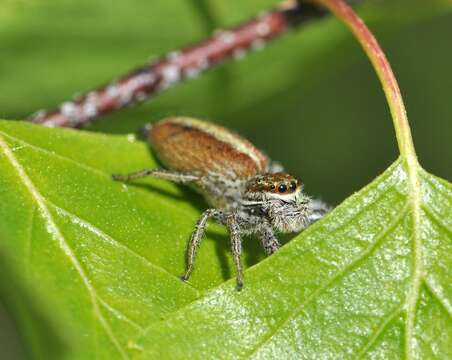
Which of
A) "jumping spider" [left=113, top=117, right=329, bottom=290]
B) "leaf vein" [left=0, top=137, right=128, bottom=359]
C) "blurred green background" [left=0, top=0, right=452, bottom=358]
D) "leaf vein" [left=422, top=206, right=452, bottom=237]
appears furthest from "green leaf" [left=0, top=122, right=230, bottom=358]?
"leaf vein" [left=422, top=206, right=452, bottom=237]

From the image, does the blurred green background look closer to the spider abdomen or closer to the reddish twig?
the reddish twig

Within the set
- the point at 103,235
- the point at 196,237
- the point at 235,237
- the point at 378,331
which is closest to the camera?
the point at 378,331

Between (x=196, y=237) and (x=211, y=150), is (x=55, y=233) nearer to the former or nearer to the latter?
(x=196, y=237)

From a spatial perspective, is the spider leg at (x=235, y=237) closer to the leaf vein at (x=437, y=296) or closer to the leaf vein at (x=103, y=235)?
the leaf vein at (x=103, y=235)

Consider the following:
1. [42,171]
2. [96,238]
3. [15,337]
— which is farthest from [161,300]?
[15,337]

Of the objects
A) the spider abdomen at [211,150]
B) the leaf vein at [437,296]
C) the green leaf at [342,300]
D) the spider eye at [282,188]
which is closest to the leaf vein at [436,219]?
the green leaf at [342,300]

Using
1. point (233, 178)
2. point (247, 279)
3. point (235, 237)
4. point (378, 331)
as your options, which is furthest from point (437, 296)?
point (233, 178)
